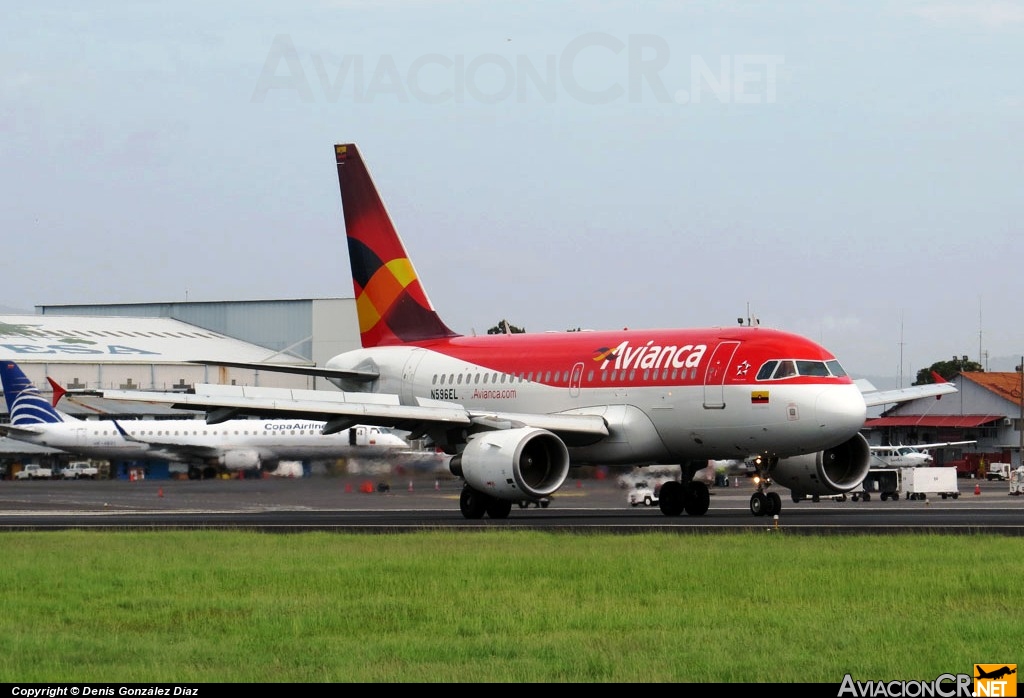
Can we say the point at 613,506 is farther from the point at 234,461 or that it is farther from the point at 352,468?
the point at 234,461

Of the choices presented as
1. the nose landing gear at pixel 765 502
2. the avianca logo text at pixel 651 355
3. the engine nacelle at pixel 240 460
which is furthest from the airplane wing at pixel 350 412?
the engine nacelle at pixel 240 460

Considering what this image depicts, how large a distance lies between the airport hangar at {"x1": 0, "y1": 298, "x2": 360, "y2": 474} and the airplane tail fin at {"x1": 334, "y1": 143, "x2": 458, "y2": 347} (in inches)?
1849

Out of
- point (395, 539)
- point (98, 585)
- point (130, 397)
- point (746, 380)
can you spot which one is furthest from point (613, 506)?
point (98, 585)

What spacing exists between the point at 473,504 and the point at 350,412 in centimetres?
371

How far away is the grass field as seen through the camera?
1255 centimetres

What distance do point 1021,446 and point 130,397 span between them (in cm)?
7715

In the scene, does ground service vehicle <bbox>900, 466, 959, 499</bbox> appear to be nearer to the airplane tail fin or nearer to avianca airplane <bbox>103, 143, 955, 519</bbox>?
avianca airplane <bbox>103, 143, 955, 519</bbox>

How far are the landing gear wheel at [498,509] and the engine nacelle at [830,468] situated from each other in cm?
673

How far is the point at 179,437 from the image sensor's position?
7569 cm

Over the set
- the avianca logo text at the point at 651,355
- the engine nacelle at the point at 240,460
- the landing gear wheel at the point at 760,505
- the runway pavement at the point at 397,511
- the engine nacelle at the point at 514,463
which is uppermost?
the avianca logo text at the point at 651,355

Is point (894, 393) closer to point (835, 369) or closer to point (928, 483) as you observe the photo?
point (835, 369)

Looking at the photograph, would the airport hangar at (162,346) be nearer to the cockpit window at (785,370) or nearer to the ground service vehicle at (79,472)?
the ground service vehicle at (79,472)

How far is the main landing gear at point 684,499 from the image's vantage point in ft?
126

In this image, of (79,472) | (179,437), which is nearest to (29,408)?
(79,472)
